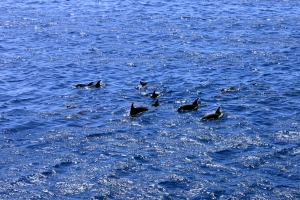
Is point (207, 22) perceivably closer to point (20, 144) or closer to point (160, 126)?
point (160, 126)

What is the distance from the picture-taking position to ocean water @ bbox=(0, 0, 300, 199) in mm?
21703

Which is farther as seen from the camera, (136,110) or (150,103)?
(150,103)

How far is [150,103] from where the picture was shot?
97.6ft

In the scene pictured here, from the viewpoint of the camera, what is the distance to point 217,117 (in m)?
27.3

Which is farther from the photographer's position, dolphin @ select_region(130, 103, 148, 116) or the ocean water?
dolphin @ select_region(130, 103, 148, 116)

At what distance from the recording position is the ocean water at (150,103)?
21.7 m

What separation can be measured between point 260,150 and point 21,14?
115ft

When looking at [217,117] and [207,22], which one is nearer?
[217,117]

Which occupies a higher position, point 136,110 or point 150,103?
point 136,110

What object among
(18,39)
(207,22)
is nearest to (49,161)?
(18,39)

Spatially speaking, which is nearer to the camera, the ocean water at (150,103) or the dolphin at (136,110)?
the ocean water at (150,103)

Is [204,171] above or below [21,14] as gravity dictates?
below

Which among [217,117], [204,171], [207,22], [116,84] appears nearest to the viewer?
[204,171]

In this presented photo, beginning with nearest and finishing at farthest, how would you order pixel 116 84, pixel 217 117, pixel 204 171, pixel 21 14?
pixel 204 171, pixel 217 117, pixel 116 84, pixel 21 14
